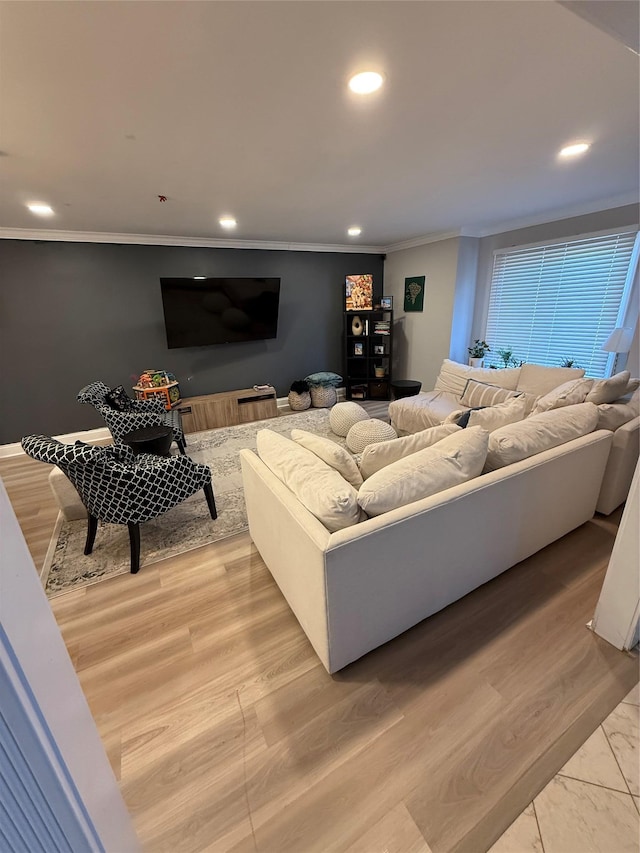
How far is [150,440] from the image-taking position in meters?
2.78

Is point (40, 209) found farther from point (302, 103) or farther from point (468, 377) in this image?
point (468, 377)

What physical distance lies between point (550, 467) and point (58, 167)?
333 centimetres

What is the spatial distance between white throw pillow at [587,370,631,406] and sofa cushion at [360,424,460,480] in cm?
143

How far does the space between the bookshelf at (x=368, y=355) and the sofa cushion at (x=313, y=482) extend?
12.5ft

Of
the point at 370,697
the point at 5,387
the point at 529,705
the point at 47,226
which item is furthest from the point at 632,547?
the point at 5,387

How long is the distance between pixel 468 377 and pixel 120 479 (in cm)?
340

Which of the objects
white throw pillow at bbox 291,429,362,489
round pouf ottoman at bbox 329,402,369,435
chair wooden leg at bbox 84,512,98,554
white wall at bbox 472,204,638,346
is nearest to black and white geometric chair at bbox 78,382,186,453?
chair wooden leg at bbox 84,512,98,554

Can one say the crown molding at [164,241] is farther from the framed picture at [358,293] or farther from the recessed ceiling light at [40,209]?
the recessed ceiling light at [40,209]

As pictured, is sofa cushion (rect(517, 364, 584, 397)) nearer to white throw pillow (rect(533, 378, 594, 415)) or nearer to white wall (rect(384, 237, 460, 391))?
white throw pillow (rect(533, 378, 594, 415))

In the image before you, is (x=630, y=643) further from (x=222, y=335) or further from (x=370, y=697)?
(x=222, y=335)

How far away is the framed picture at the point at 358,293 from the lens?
16.3 feet

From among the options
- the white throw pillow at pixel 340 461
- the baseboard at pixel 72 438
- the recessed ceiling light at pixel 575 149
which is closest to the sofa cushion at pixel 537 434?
the white throw pillow at pixel 340 461

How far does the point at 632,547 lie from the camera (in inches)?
55.6

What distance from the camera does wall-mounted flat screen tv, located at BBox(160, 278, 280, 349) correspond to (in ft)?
13.5
